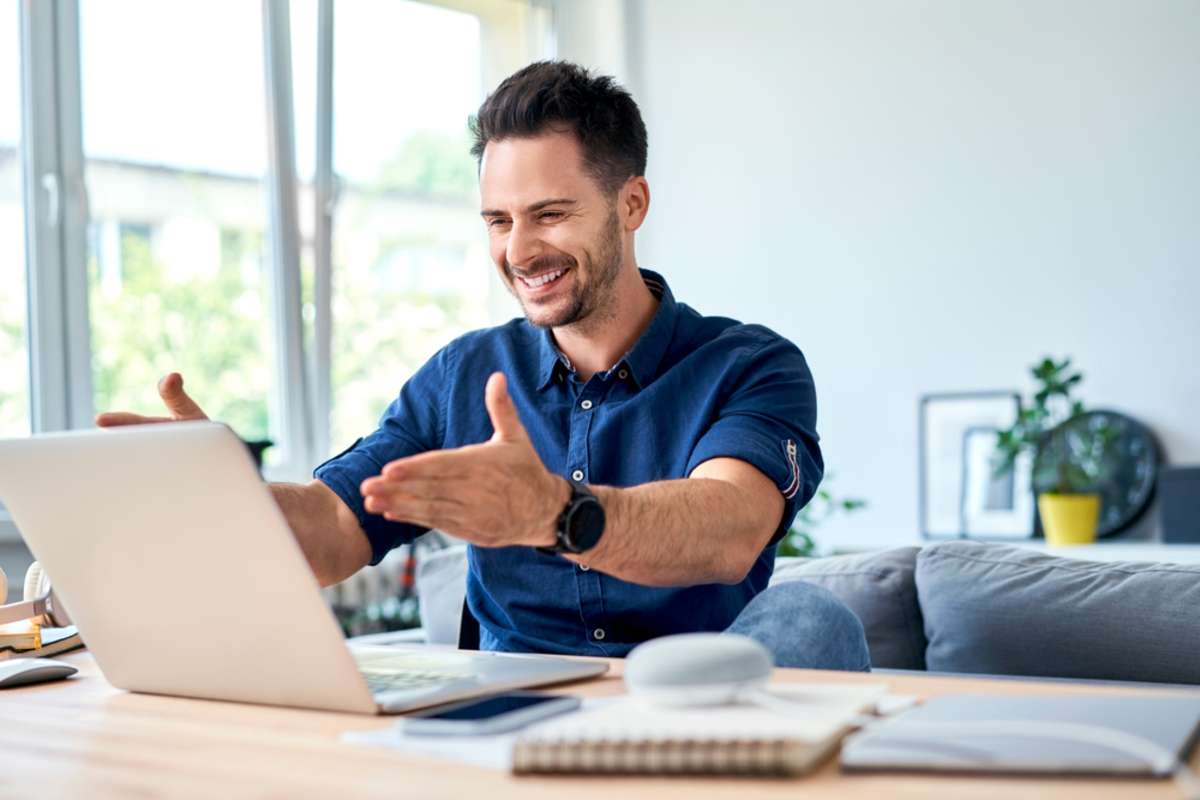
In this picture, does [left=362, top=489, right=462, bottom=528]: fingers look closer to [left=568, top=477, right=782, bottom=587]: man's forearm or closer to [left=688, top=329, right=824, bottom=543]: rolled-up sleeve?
[left=568, top=477, right=782, bottom=587]: man's forearm

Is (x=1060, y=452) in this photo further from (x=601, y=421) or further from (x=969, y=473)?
(x=601, y=421)

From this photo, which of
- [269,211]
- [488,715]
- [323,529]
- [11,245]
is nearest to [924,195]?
[269,211]

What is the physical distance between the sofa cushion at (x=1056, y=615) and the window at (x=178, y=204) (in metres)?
3.07

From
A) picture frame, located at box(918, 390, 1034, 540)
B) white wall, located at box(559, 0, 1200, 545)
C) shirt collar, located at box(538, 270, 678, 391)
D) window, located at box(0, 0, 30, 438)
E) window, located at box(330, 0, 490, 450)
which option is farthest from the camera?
window, located at box(330, 0, 490, 450)

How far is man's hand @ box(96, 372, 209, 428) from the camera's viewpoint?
1.43 meters

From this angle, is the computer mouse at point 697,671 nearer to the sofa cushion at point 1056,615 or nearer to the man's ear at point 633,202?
the sofa cushion at point 1056,615

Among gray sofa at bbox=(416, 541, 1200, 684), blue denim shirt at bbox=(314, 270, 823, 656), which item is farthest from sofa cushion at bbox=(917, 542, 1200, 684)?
blue denim shirt at bbox=(314, 270, 823, 656)

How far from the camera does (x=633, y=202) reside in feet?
6.82

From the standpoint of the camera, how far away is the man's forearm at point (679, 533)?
131cm

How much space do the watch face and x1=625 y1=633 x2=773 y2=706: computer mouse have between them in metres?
0.31

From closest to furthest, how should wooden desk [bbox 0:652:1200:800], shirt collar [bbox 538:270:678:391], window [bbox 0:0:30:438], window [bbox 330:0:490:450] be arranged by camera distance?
1. wooden desk [bbox 0:652:1200:800]
2. shirt collar [bbox 538:270:678:391]
3. window [bbox 0:0:30:438]
4. window [bbox 330:0:490:450]

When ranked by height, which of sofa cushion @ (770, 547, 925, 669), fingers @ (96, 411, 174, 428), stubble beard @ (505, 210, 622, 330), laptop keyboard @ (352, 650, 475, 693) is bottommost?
sofa cushion @ (770, 547, 925, 669)

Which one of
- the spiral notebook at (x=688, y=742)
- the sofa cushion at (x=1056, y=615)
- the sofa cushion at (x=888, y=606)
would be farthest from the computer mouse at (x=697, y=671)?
the sofa cushion at (x=888, y=606)

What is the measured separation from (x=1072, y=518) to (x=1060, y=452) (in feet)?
0.74
